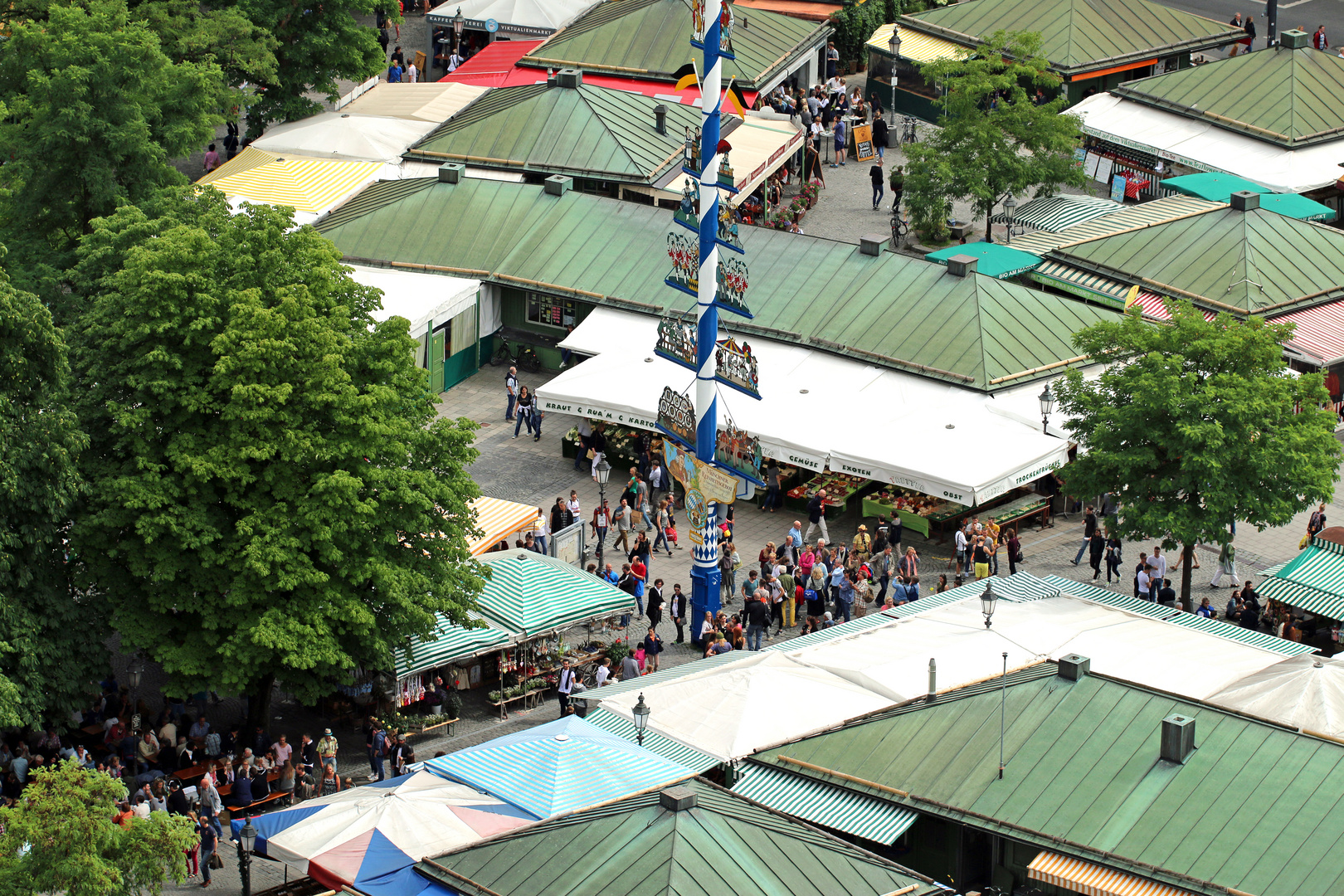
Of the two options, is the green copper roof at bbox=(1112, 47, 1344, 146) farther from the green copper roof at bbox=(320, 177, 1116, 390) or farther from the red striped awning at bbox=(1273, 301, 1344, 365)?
the green copper roof at bbox=(320, 177, 1116, 390)

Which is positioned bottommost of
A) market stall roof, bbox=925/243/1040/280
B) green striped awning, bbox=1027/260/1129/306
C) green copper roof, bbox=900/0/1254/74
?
green striped awning, bbox=1027/260/1129/306

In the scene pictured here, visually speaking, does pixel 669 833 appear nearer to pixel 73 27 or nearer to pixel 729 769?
pixel 729 769

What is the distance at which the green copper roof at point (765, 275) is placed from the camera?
175ft

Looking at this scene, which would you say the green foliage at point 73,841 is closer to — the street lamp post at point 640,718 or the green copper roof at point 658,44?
the street lamp post at point 640,718

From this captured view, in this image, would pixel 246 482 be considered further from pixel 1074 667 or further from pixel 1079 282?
pixel 1079 282

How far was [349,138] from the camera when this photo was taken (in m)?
65.2

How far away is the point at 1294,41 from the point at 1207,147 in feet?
16.7

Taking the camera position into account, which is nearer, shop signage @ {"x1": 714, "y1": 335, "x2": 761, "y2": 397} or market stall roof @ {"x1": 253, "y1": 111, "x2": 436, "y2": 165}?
shop signage @ {"x1": 714, "y1": 335, "x2": 761, "y2": 397}

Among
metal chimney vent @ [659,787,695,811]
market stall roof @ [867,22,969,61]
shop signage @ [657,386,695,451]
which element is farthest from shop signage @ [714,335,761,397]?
market stall roof @ [867,22,969,61]

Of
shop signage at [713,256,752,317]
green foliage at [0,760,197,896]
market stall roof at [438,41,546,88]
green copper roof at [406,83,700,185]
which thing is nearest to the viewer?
green foliage at [0,760,197,896]

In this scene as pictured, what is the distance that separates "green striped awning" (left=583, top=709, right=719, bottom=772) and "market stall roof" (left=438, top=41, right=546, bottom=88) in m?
34.8

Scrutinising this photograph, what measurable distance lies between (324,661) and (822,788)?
946cm

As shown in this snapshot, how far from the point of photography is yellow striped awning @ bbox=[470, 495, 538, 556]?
46.3 metres

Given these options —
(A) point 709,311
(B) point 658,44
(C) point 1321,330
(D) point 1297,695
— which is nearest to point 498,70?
(B) point 658,44
